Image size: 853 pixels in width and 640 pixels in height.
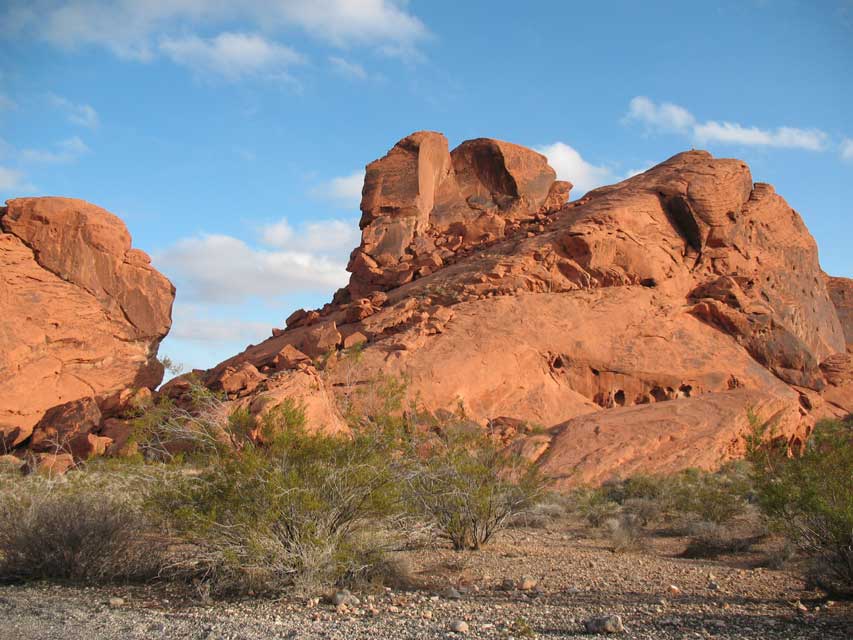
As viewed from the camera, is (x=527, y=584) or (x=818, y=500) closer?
(x=818, y=500)

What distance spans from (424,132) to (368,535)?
34.0 metres

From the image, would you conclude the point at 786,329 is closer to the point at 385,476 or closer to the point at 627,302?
the point at 627,302

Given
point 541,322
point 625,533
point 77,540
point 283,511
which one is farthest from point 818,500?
point 541,322

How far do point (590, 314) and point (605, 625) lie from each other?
75.3 ft

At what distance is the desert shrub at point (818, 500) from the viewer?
330 inches

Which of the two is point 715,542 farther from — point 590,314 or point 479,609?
point 590,314

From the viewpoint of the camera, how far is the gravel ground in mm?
6875

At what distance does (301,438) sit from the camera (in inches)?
348

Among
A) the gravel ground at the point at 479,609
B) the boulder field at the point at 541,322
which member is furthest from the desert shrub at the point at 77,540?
the boulder field at the point at 541,322

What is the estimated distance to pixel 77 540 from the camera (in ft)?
29.9

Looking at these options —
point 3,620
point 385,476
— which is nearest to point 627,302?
point 385,476

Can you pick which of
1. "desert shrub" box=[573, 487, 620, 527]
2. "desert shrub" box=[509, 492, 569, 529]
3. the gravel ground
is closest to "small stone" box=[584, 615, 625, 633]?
the gravel ground

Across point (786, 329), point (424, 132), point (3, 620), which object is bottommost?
point (3, 620)

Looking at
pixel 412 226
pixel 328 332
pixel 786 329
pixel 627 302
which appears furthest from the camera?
pixel 412 226
